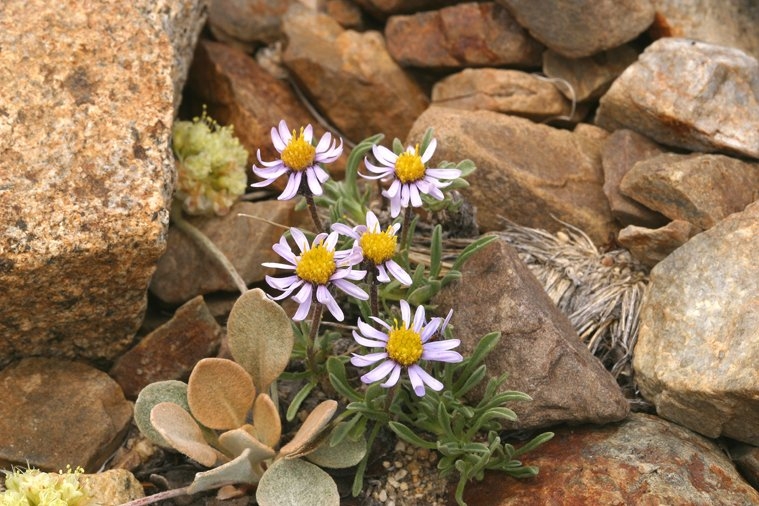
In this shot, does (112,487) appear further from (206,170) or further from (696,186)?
(696,186)

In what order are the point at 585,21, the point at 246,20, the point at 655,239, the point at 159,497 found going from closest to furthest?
the point at 159,497 < the point at 655,239 < the point at 585,21 < the point at 246,20

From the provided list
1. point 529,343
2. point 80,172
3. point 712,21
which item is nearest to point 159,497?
point 80,172

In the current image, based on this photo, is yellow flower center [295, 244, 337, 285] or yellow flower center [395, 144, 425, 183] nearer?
yellow flower center [295, 244, 337, 285]

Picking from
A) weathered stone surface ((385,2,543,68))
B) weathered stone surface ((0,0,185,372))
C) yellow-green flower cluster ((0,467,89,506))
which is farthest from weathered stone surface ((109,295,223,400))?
weathered stone surface ((385,2,543,68))

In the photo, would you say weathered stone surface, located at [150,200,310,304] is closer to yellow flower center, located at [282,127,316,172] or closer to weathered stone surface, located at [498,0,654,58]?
yellow flower center, located at [282,127,316,172]

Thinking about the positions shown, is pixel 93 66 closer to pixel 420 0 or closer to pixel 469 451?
pixel 420 0

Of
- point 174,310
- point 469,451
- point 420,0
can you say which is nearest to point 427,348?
point 469,451

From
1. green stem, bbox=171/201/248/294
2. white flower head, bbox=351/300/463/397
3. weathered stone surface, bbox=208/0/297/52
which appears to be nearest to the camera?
white flower head, bbox=351/300/463/397
